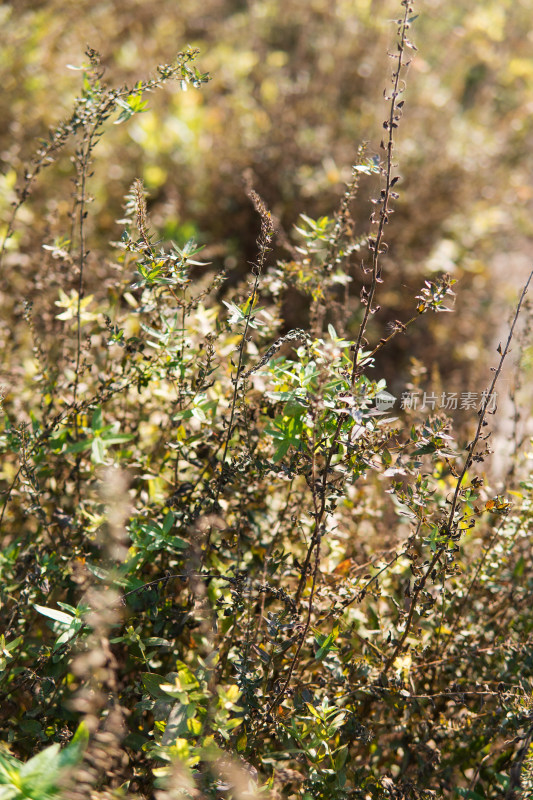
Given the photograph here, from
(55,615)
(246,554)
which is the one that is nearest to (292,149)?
(246,554)

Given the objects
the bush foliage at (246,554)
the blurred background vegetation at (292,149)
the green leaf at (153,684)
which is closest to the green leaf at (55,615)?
the bush foliage at (246,554)

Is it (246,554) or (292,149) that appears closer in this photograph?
(246,554)

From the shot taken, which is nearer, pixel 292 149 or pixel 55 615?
pixel 55 615

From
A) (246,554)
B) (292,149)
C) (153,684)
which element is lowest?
(153,684)

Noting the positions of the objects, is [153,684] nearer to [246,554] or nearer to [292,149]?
[246,554]

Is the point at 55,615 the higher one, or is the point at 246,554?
the point at 246,554

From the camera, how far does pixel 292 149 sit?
418 centimetres

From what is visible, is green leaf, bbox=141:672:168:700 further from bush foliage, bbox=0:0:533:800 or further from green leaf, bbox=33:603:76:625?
green leaf, bbox=33:603:76:625

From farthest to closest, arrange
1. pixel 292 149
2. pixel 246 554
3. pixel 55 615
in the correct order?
pixel 292 149
pixel 246 554
pixel 55 615

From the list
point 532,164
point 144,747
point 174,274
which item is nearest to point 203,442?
point 174,274

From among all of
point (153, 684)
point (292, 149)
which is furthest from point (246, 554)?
point (292, 149)

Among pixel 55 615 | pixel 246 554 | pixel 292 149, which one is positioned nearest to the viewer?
pixel 55 615

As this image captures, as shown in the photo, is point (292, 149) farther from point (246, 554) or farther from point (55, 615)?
point (55, 615)

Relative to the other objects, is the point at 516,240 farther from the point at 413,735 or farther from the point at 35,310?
the point at 413,735
